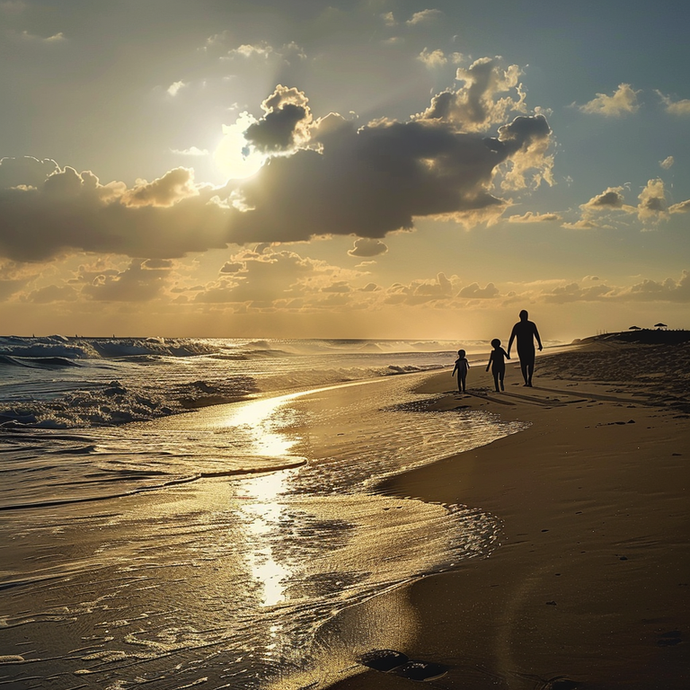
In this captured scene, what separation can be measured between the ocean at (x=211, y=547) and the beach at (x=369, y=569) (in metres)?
0.02

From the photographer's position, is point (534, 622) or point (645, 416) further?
point (645, 416)

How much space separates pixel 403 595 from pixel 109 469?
7224mm

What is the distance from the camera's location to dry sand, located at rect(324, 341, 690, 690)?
283cm

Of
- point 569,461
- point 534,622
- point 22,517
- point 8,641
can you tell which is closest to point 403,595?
point 534,622

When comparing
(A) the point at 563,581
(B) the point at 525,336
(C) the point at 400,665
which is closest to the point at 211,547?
(C) the point at 400,665

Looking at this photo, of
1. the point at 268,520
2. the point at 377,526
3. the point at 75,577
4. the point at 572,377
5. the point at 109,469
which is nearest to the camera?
the point at 75,577

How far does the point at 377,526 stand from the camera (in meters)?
5.89

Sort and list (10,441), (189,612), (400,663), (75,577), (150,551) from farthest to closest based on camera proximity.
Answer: (10,441), (150,551), (75,577), (189,612), (400,663)

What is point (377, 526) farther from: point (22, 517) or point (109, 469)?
point (109, 469)

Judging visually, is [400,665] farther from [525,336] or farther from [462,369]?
[462,369]

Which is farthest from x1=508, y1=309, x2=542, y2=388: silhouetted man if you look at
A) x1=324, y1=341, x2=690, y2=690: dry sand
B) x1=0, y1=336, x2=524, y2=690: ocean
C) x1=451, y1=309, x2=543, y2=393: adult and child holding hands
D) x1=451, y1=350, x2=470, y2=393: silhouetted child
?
x1=324, y1=341, x2=690, y2=690: dry sand

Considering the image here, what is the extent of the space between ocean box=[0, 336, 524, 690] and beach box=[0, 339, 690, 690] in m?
0.02

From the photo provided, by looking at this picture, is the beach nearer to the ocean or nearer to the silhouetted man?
the ocean

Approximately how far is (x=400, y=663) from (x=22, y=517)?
215 inches
